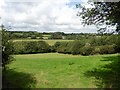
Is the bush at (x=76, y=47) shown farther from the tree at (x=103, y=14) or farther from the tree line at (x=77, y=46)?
the tree at (x=103, y=14)

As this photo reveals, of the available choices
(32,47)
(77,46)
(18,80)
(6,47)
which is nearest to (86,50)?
(77,46)

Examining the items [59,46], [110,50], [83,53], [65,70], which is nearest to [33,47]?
[59,46]

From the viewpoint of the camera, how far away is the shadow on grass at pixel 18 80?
1794 centimetres

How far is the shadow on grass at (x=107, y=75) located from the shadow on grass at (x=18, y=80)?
15.9 feet

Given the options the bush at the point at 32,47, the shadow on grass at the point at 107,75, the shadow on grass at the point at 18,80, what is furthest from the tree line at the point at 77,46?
the shadow on grass at the point at 18,80

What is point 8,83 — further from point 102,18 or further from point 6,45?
point 102,18

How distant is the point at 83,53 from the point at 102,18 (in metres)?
16.5

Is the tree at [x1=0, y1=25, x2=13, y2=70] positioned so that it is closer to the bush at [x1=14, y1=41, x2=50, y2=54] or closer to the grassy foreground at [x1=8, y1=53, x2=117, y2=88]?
the grassy foreground at [x1=8, y1=53, x2=117, y2=88]

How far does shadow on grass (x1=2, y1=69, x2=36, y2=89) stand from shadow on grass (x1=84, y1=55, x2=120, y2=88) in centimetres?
485

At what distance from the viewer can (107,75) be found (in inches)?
864

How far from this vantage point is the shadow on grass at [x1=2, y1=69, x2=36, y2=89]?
17938mm

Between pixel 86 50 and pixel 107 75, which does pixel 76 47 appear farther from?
pixel 107 75

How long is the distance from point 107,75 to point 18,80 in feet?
24.6

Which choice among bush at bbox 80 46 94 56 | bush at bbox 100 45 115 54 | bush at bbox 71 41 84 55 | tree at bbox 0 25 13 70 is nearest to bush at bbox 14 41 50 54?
bush at bbox 71 41 84 55
